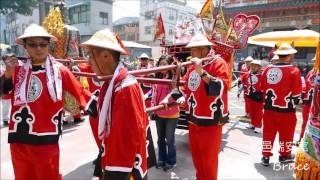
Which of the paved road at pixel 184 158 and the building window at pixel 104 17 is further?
the building window at pixel 104 17

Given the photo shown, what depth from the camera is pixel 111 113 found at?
1756mm

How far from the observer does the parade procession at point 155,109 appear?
181 cm

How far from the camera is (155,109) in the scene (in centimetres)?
232

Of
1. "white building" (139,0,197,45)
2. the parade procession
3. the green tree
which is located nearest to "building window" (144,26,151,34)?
"white building" (139,0,197,45)

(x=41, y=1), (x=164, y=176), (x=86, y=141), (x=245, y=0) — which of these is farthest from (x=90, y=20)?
(x=164, y=176)

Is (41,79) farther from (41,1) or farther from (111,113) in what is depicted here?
(41,1)

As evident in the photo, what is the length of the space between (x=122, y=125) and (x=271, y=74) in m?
3.66

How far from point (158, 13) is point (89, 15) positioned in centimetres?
942

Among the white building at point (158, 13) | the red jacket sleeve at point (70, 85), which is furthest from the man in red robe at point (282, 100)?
the white building at point (158, 13)

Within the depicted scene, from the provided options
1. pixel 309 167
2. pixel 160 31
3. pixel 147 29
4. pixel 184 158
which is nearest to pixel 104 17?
pixel 147 29

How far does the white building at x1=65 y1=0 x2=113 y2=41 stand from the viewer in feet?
99.5

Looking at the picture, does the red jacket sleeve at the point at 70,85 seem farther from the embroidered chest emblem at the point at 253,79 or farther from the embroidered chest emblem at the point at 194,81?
the embroidered chest emblem at the point at 253,79

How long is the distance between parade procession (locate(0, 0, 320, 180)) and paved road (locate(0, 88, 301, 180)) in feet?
0.06

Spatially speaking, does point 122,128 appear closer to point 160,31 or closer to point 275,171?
point 275,171
